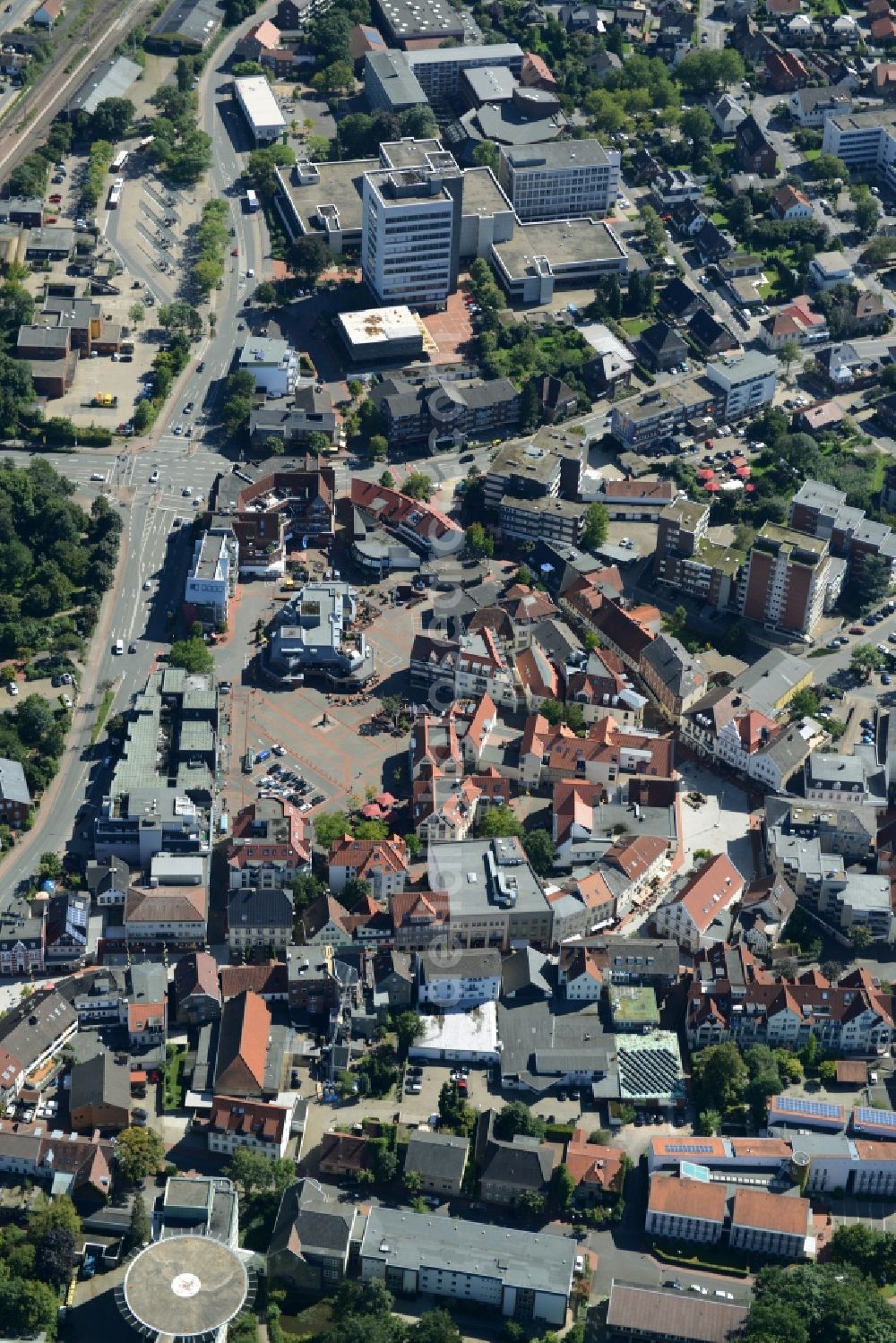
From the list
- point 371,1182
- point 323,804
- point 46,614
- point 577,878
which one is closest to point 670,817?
point 577,878

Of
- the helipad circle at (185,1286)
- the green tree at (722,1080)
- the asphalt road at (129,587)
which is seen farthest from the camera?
the asphalt road at (129,587)

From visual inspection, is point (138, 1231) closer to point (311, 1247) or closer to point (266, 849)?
point (311, 1247)

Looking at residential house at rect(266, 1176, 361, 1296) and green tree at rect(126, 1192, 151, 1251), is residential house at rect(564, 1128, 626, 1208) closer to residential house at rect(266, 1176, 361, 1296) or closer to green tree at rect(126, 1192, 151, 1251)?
residential house at rect(266, 1176, 361, 1296)

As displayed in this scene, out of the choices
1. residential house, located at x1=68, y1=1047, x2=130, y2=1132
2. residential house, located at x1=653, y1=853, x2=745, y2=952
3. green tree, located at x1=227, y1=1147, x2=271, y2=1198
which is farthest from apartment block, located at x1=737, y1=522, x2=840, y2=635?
residential house, located at x1=68, y1=1047, x2=130, y2=1132

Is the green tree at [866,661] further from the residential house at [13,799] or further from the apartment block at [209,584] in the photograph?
the residential house at [13,799]

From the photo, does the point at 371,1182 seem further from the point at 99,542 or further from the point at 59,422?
the point at 59,422

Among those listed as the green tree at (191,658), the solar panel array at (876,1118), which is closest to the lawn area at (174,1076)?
the green tree at (191,658)

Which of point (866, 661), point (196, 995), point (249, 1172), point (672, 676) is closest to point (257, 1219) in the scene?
point (249, 1172)
